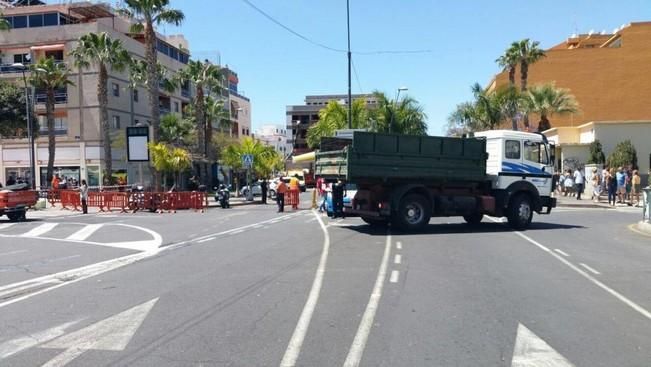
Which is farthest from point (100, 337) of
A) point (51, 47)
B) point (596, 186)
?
point (51, 47)

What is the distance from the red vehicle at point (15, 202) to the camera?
23281 mm

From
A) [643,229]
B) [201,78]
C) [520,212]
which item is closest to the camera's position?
[643,229]

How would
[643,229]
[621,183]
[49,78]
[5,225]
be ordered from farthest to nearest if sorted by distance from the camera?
[49,78], [621,183], [5,225], [643,229]

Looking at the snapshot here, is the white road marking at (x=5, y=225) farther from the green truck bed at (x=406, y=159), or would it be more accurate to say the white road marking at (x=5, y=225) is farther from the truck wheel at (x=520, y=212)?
the truck wheel at (x=520, y=212)

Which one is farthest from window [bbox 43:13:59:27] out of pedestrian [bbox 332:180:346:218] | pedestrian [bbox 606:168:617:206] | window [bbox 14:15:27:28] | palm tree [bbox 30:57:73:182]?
pedestrian [bbox 606:168:617:206]

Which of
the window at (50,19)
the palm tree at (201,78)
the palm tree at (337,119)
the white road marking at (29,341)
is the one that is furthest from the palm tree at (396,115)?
the white road marking at (29,341)

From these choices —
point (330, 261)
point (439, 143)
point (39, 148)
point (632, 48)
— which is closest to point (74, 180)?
point (39, 148)

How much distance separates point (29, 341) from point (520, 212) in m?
14.6

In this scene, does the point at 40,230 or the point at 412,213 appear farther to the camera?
the point at 40,230

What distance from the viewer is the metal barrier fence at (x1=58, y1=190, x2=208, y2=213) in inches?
1099

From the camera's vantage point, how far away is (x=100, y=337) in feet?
20.6

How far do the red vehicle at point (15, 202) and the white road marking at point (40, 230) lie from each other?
2738 mm

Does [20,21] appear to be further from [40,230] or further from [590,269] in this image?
[590,269]

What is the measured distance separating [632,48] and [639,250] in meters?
52.7
